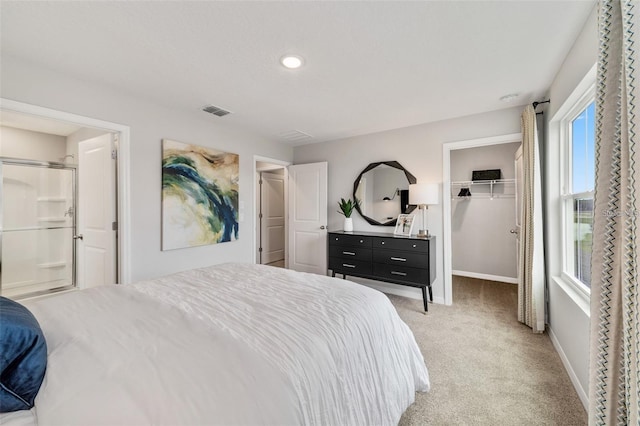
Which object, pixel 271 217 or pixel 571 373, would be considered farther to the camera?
pixel 271 217

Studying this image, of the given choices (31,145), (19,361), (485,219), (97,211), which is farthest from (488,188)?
(31,145)

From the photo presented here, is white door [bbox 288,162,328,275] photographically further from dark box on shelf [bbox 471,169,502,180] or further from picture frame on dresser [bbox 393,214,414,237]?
dark box on shelf [bbox 471,169,502,180]

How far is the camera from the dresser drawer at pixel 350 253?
11.7ft

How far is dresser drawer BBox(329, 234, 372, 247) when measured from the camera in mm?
3562

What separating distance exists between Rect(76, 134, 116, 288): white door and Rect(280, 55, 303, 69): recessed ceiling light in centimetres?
A: 197

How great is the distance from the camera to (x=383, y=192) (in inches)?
154

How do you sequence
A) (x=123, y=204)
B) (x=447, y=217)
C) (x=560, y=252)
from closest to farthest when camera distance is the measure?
(x=560, y=252) → (x=123, y=204) → (x=447, y=217)

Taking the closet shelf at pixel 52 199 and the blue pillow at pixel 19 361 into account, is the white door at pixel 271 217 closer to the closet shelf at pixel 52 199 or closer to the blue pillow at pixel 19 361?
the closet shelf at pixel 52 199

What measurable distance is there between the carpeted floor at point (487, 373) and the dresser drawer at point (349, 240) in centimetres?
98

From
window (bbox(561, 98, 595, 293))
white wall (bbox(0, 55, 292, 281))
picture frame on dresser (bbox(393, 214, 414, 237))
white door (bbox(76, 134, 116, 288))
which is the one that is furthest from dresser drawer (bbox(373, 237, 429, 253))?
white door (bbox(76, 134, 116, 288))

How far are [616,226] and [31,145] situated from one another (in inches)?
235

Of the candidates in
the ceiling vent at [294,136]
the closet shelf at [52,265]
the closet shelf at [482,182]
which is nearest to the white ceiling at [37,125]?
the closet shelf at [52,265]

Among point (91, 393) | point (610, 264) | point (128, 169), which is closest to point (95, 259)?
point (128, 169)

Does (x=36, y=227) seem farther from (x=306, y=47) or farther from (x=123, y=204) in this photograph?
(x=306, y=47)
